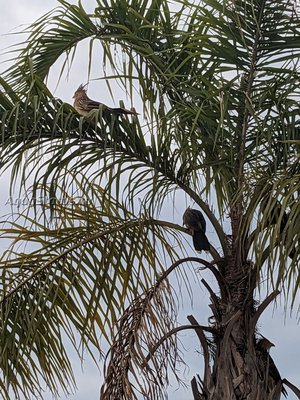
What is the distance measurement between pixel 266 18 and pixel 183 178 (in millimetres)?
1091

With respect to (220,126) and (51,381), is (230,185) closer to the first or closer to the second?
(220,126)

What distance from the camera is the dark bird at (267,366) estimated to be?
5.80 meters

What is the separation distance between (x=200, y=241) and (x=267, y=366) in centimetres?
87

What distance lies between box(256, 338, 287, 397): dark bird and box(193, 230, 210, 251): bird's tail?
67 centimetres

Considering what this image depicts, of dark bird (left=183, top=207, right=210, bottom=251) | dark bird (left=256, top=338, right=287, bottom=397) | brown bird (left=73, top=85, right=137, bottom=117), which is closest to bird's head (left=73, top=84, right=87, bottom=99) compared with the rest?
brown bird (left=73, top=85, right=137, bottom=117)

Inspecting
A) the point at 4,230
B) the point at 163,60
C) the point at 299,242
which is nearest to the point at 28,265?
the point at 4,230

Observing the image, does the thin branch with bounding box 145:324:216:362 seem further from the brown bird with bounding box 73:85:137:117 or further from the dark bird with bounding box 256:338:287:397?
the brown bird with bounding box 73:85:137:117

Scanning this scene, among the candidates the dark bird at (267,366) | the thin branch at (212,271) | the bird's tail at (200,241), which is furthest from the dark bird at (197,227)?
the dark bird at (267,366)

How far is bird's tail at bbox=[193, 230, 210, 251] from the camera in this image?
20.1 feet

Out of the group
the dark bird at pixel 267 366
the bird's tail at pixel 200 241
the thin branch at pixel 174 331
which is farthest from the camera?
the bird's tail at pixel 200 241

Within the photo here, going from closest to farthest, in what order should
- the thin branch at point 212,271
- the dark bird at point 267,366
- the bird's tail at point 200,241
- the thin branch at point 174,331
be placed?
the thin branch at point 174,331
the dark bird at point 267,366
the thin branch at point 212,271
the bird's tail at point 200,241

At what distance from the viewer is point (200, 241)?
20.1 feet

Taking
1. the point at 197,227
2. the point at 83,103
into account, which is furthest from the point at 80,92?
the point at 197,227

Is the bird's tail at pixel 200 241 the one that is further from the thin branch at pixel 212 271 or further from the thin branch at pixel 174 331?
the thin branch at pixel 174 331
